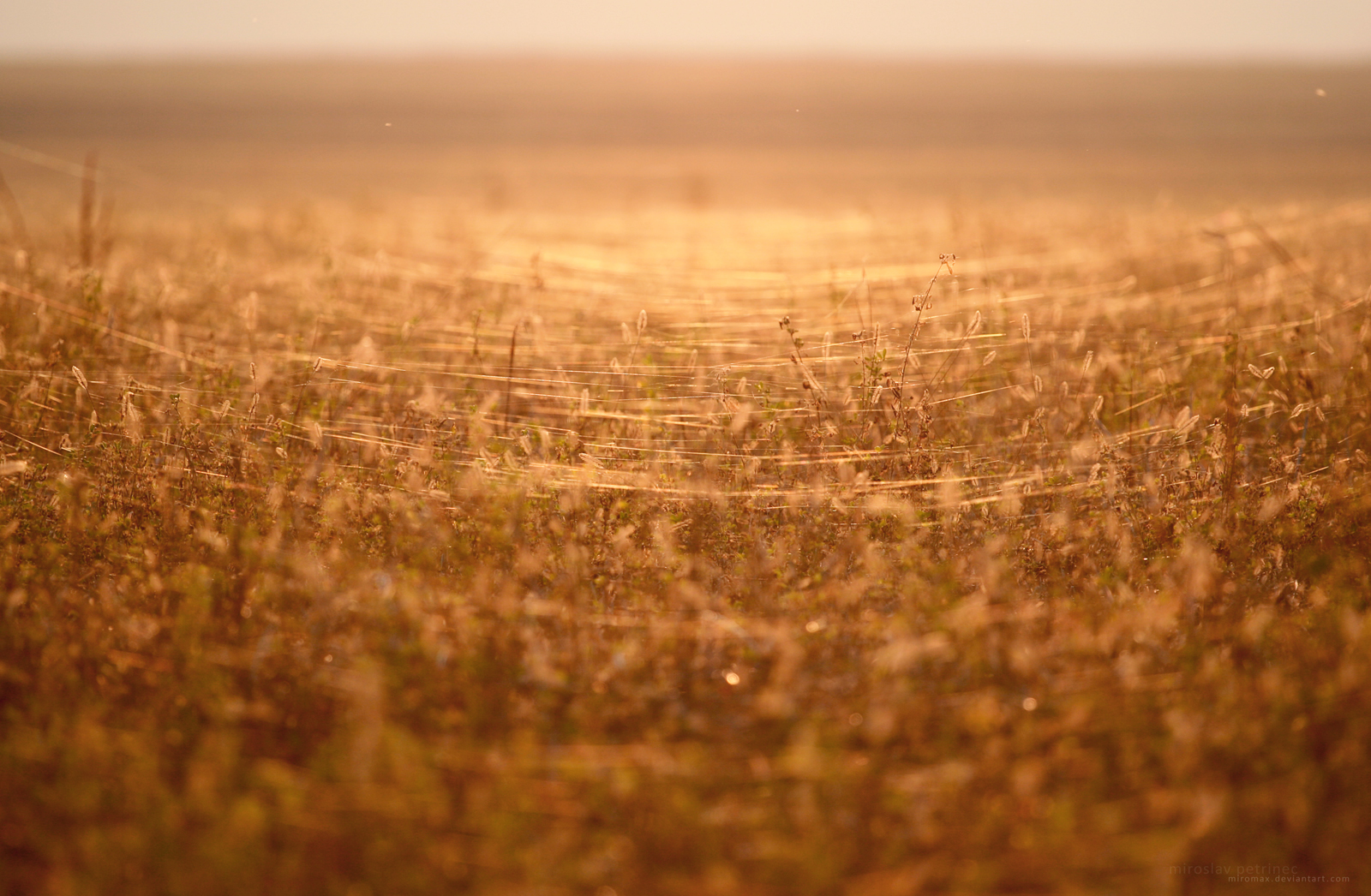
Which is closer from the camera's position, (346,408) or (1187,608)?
(1187,608)

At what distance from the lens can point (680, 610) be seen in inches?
114

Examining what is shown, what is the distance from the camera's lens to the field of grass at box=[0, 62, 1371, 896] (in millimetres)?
1969

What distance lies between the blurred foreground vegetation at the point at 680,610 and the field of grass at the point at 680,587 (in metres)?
0.01

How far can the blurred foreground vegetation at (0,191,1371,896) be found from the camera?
1.96 meters

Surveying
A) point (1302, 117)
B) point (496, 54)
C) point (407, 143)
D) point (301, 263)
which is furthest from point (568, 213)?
point (496, 54)

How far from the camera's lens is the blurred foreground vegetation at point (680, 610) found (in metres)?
1.96

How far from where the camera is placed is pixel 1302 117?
155 feet

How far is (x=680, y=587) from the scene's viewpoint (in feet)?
9.36

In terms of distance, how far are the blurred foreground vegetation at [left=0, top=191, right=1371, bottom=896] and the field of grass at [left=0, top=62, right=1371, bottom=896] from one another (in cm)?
1

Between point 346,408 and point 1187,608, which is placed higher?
point 346,408

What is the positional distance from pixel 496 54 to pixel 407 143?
71.8 meters

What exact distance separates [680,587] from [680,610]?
3.8 inches

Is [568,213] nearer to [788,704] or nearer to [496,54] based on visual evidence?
[788,704]

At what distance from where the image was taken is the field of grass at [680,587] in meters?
1.97
